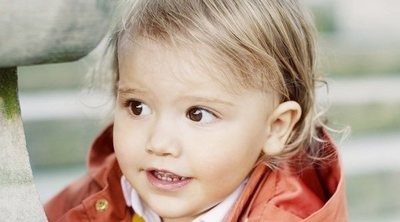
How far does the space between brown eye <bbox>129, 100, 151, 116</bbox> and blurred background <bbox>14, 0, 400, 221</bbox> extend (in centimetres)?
153

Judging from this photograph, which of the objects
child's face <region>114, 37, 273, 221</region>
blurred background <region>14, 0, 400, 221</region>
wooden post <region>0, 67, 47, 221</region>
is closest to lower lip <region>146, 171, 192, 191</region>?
child's face <region>114, 37, 273, 221</region>

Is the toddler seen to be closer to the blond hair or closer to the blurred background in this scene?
the blond hair

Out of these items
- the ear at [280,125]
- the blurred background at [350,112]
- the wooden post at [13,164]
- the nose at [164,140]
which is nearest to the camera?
the wooden post at [13,164]

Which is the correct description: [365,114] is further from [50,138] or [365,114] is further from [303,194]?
[303,194]

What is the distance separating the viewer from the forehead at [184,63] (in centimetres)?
144

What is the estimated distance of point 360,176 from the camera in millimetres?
3594

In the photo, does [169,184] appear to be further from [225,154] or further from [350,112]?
[350,112]

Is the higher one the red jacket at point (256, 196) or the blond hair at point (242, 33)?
the blond hair at point (242, 33)

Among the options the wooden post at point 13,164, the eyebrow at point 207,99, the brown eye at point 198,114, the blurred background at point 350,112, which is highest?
the eyebrow at point 207,99

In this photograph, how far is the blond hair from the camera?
1.47 metres

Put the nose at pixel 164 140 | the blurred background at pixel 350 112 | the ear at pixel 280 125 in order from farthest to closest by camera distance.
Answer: the blurred background at pixel 350 112 < the ear at pixel 280 125 < the nose at pixel 164 140

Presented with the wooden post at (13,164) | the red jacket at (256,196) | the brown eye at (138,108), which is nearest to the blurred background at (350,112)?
the red jacket at (256,196)

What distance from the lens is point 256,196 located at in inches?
61.4

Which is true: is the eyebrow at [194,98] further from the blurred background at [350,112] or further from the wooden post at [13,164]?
the blurred background at [350,112]
